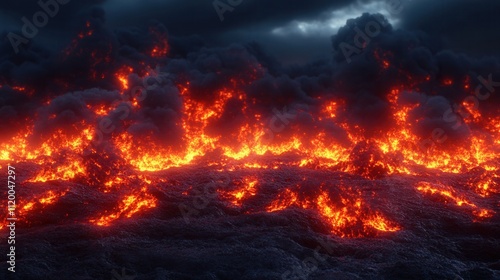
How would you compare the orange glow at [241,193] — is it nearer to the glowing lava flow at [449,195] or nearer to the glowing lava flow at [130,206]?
the glowing lava flow at [130,206]

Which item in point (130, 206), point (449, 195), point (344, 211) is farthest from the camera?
point (449, 195)

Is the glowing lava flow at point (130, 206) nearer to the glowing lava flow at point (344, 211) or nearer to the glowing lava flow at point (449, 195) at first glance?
the glowing lava flow at point (344, 211)

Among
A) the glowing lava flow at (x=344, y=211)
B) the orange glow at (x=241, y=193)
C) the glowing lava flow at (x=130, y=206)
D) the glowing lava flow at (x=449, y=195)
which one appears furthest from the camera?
the orange glow at (x=241, y=193)

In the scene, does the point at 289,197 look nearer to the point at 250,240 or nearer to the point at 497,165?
the point at 250,240

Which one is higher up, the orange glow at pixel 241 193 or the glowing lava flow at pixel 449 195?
the orange glow at pixel 241 193

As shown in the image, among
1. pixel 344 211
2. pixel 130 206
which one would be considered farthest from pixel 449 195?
pixel 130 206

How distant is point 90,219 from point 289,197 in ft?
36.5

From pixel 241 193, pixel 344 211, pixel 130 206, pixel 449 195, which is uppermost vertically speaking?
pixel 241 193

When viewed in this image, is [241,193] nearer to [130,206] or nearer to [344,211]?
[344,211]

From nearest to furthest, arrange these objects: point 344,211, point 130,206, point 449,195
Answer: point 344,211
point 130,206
point 449,195

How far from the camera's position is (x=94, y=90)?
125 ft

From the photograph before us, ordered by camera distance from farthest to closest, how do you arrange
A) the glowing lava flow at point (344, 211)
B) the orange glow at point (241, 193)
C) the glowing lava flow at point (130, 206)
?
the orange glow at point (241, 193) → the glowing lava flow at point (130, 206) → the glowing lava flow at point (344, 211)

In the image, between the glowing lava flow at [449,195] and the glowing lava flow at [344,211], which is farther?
the glowing lava flow at [449,195]

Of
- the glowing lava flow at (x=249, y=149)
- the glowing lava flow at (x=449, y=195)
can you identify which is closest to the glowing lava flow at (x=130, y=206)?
the glowing lava flow at (x=249, y=149)
